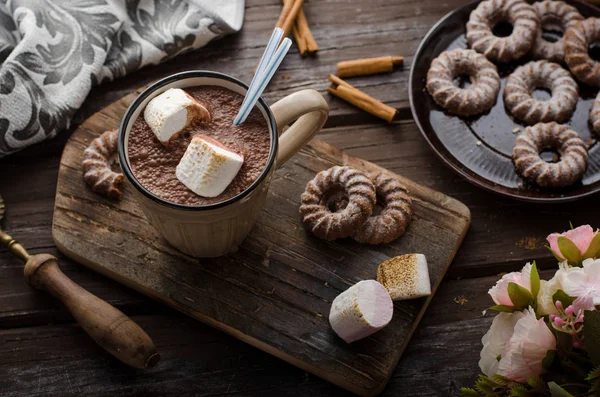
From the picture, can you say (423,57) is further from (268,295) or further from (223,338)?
(223,338)

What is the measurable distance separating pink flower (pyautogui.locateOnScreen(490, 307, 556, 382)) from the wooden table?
1.97 ft

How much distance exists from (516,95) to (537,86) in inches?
5.1

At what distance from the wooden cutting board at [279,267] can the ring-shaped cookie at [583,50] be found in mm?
644

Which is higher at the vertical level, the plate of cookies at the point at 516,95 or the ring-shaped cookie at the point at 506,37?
the ring-shaped cookie at the point at 506,37

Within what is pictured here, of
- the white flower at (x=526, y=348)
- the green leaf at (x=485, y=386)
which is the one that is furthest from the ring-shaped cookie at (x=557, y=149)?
the green leaf at (x=485, y=386)

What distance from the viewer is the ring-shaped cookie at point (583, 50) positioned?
2232mm

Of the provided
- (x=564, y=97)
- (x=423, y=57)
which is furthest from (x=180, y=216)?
(x=564, y=97)

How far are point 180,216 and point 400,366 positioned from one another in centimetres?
78

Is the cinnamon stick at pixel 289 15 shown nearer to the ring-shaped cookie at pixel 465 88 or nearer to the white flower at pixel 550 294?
the ring-shaped cookie at pixel 465 88

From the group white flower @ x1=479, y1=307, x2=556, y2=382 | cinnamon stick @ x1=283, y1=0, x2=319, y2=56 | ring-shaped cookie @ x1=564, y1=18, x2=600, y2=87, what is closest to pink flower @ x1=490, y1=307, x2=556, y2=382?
white flower @ x1=479, y1=307, x2=556, y2=382

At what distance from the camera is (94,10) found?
227cm

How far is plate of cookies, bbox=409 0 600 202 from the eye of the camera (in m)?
2.10

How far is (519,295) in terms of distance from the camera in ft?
4.66

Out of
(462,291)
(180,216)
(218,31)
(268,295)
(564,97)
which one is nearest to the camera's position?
(180,216)
